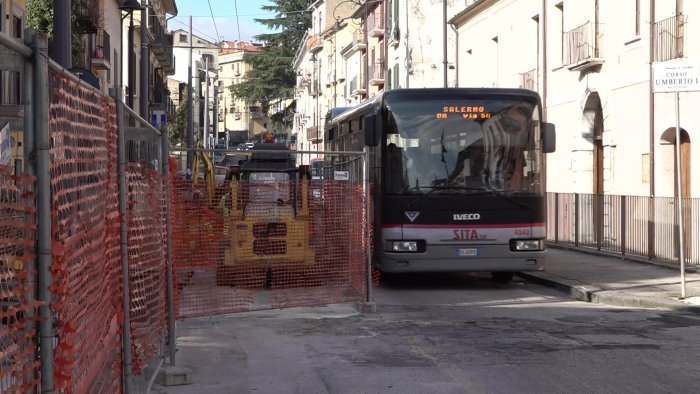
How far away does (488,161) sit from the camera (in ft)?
51.6

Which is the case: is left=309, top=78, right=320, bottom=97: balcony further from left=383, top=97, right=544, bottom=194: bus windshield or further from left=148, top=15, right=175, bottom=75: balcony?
left=383, top=97, right=544, bottom=194: bus windshield

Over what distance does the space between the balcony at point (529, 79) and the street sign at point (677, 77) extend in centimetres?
1675

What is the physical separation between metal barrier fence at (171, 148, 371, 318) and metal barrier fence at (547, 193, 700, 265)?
744 centimetres

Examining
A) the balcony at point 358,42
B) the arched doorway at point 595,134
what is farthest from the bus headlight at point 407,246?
the balcony at point 358,42

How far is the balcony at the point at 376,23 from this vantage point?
2368 inches

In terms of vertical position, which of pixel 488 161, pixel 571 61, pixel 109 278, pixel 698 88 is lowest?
pixel 109 278

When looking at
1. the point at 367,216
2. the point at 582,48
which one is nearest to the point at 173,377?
the point at 367,216

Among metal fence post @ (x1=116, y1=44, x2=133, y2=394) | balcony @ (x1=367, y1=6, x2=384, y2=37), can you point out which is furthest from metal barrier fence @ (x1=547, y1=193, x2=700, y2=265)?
balcony @ (x1=367, y1=6, x2=384, y2=37)

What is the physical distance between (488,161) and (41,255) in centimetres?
1259

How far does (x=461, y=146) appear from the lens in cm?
1569

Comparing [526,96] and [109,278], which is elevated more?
[526,96]

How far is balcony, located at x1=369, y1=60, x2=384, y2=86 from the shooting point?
6031 centimetres

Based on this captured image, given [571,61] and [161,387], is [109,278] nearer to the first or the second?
[161,387]

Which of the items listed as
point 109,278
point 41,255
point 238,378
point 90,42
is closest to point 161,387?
point 238,378
